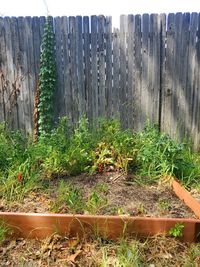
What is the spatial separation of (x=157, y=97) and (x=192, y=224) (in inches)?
127

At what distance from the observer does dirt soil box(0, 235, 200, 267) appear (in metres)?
2.44

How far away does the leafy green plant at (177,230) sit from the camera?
260cm

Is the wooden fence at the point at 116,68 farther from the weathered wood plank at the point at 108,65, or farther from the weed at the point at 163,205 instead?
the weed at the point at 163,205

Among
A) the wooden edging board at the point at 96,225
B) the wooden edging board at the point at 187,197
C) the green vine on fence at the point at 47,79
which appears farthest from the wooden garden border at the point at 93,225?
the green vine on fence at the point at 47,79

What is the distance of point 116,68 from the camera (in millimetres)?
5457

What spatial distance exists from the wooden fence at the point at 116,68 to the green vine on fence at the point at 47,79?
120mm

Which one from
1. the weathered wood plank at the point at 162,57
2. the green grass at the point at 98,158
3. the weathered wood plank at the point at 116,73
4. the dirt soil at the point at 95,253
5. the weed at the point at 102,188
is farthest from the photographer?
the weathered wood plank at the point at 116,73

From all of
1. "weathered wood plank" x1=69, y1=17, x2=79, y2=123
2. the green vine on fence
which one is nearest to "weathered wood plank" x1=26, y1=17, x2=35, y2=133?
the green vine on fence

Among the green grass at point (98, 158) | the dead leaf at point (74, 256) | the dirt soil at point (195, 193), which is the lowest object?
the dead leaf at point (74, 256)

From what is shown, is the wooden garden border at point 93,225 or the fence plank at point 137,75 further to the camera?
the fence plank at point 137,75

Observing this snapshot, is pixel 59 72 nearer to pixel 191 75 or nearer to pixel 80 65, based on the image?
pixel 80 65

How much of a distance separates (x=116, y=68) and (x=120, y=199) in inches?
114

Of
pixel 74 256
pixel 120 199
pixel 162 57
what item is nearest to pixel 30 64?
pixel 162 57

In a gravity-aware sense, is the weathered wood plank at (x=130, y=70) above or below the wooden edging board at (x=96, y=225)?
above
